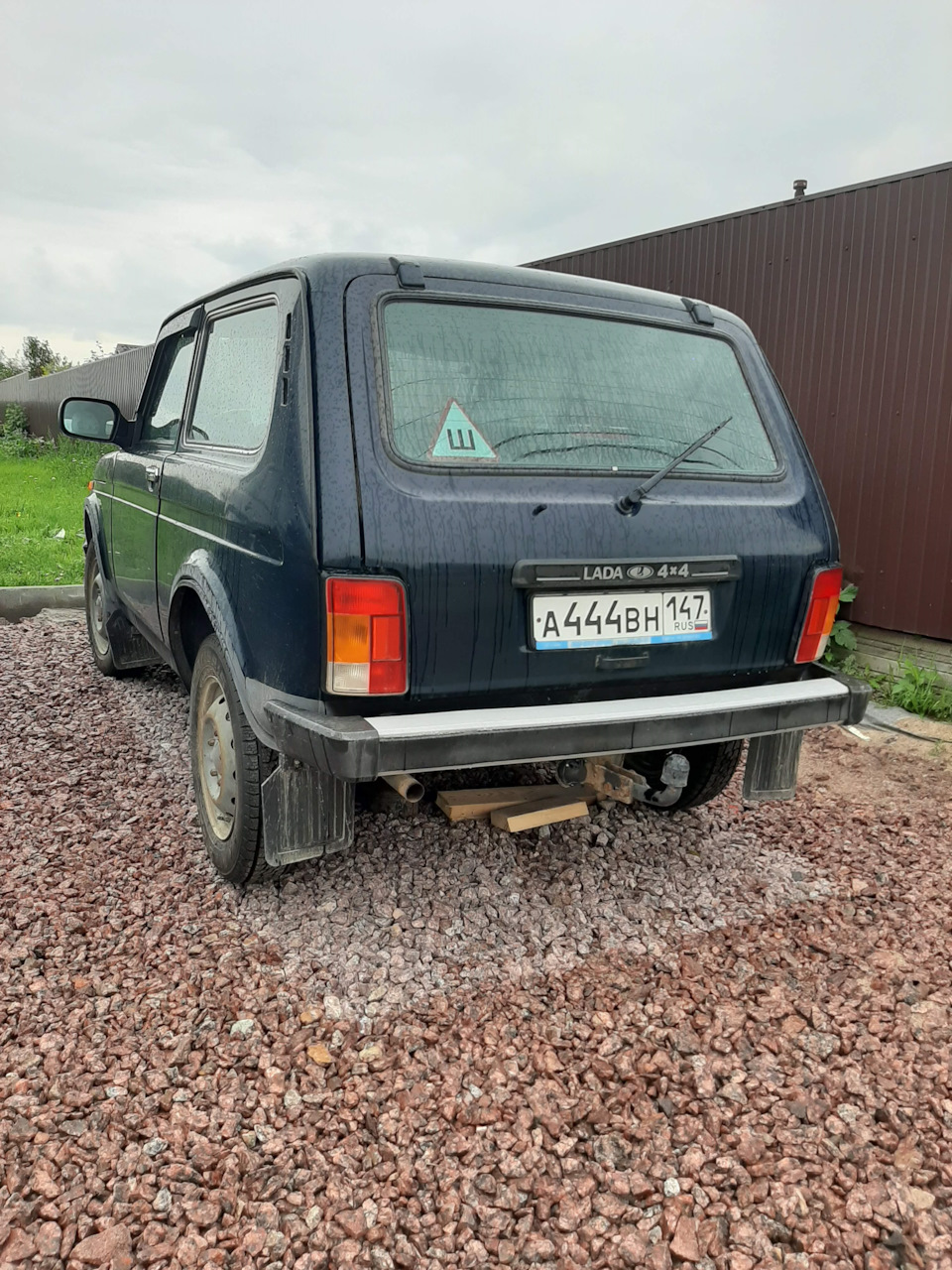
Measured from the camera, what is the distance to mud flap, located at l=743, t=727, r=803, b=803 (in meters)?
3.13

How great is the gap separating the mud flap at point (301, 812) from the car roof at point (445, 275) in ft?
4.35

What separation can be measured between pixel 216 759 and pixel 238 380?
4.13 feet

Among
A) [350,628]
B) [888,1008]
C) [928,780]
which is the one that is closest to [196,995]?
[350,628]

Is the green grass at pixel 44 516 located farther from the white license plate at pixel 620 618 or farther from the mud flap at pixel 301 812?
the white license plate at pixel 620 618

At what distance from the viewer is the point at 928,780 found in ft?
14.7

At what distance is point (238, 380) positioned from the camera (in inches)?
122

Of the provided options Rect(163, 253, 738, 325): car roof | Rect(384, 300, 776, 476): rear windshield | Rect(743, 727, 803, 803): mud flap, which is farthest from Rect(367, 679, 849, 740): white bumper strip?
Rect(163, 253, 738, 325): car roof

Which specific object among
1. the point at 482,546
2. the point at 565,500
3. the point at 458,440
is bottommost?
the point at 482,546

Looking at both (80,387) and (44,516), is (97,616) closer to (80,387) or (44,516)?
(44,516)

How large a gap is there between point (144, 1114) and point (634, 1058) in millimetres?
1158

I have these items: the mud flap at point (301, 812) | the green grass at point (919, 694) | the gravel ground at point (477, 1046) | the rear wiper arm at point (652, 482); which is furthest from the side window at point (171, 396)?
the green grass at point (919, 694)

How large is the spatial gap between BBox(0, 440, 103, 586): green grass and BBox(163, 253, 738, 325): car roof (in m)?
5.84

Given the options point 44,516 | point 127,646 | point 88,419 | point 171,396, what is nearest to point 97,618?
point 127,646

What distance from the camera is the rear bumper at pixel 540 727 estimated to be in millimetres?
2271
